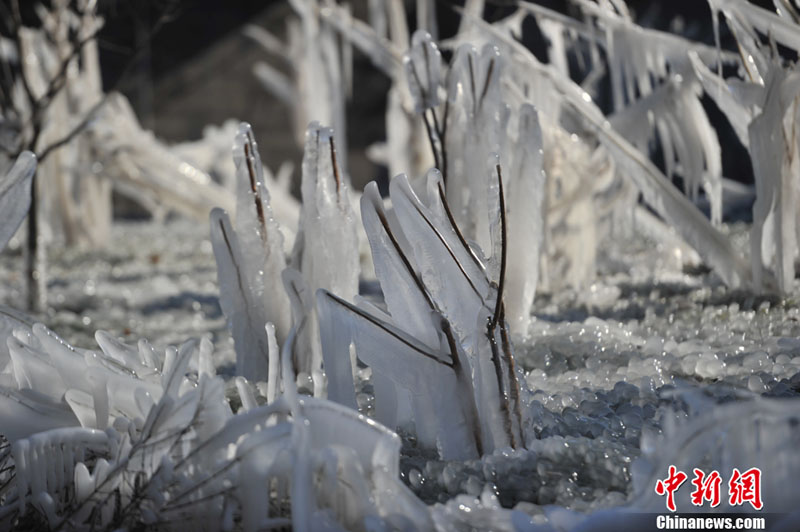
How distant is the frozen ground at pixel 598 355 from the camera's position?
87 cm

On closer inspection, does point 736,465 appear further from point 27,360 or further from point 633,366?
point 27,360

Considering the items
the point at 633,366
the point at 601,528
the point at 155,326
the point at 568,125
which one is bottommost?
the point at 601,528

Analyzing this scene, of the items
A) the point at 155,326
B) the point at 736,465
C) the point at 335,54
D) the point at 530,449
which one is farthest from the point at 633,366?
the point at 335,54

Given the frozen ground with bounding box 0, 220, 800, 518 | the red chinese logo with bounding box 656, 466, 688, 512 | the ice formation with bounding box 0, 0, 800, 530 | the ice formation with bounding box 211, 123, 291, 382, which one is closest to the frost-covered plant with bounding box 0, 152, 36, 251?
the ice formation with bounding box 0, 0, 800, 530

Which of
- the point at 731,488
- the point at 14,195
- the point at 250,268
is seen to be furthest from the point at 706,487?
the point at 14,195

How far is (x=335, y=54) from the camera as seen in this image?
314 centimetres

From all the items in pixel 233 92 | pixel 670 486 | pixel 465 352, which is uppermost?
pixel 233 92

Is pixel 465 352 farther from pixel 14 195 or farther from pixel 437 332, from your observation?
pixel 14 195

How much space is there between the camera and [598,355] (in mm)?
1304

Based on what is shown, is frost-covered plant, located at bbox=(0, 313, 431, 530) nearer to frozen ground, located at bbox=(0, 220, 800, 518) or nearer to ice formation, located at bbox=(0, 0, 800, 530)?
ice formation, located at bbox=(0, 0, 800, 530)

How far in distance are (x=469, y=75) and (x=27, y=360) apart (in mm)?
878

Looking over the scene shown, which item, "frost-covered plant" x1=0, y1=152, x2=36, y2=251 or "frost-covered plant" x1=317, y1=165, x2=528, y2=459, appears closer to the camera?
"frost-covered plant" x1=317, y1=165, x2=528, y2=459

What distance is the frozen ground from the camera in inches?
34.4

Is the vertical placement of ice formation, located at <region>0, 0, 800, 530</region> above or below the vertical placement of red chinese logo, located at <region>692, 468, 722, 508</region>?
above
